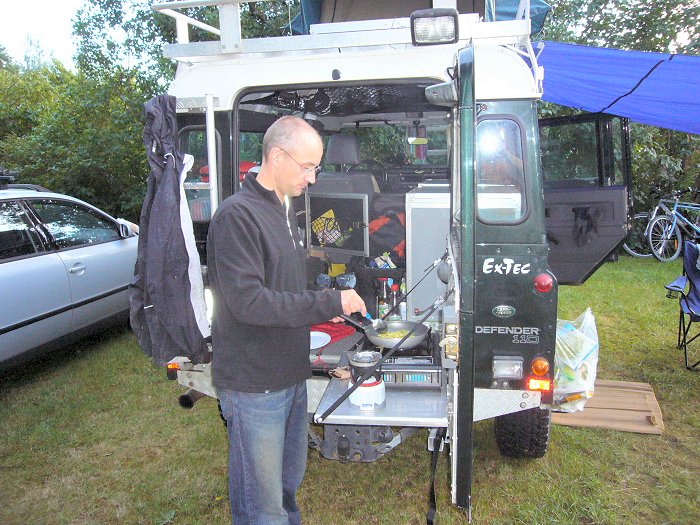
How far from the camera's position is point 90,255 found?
17.2ft

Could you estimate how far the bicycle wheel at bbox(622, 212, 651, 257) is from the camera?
34.4ft

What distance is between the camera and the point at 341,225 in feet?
14.3

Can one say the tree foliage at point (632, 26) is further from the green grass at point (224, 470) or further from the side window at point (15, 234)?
the side window at point (15, 234)

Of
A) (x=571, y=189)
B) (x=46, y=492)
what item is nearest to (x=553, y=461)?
(x=571, y=189)

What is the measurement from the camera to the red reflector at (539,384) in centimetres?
271

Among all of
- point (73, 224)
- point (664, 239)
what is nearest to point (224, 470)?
point (73, 224)

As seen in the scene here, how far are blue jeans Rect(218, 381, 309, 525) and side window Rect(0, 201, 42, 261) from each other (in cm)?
320

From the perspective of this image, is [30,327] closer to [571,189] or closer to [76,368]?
[76,368]

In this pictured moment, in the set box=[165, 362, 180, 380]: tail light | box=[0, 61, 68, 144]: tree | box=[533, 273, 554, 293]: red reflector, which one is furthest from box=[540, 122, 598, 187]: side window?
box=[0, 61, 68, 144]: tree

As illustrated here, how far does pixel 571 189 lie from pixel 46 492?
13.6ft

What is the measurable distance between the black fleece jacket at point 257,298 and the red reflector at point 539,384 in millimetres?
1197

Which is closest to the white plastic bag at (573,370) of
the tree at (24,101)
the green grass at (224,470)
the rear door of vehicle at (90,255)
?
the green grass at (224,470)

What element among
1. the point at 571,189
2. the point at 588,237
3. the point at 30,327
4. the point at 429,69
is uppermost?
the point at 429,69

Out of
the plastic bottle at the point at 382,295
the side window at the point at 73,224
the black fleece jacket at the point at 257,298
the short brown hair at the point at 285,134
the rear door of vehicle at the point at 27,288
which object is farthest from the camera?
the side window at the point at 73,224
